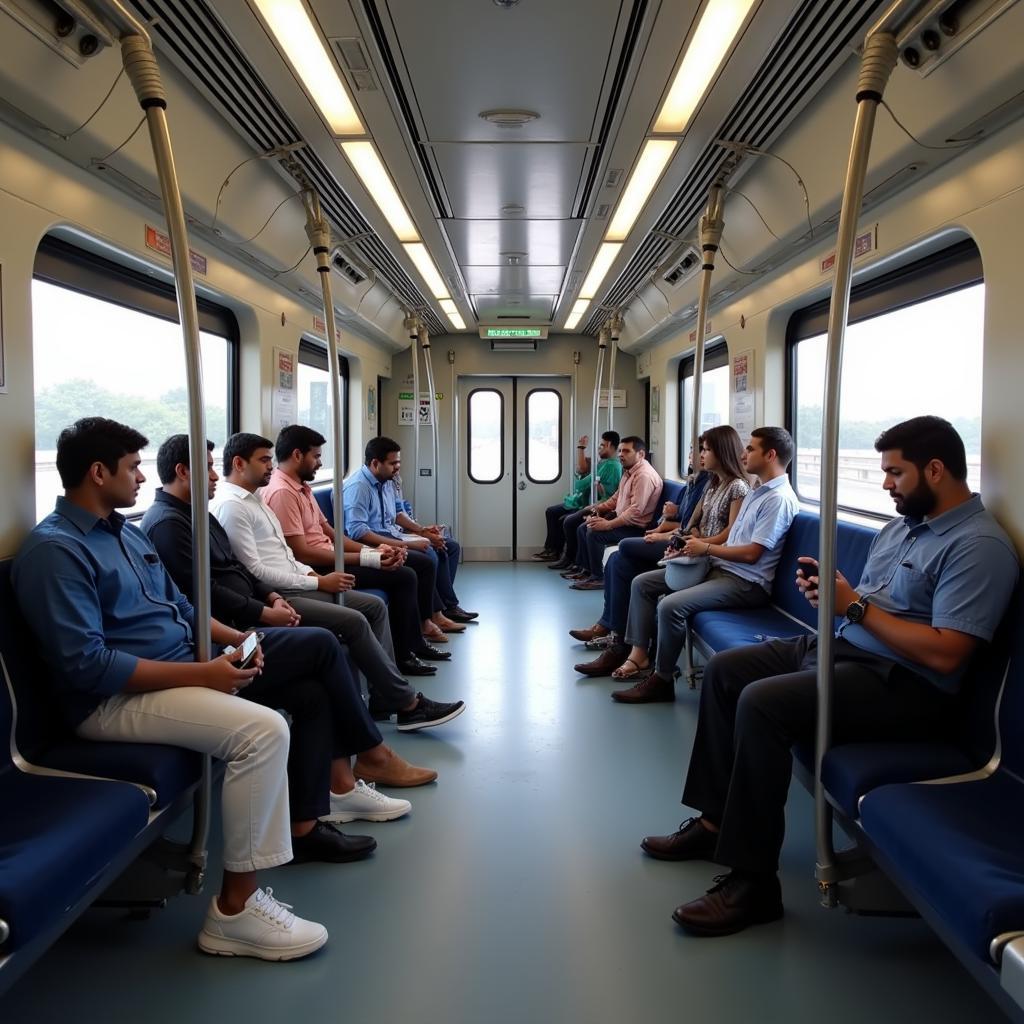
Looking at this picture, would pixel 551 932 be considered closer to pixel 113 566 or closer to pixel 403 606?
pixel 113 566

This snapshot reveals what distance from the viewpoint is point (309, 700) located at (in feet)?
9.51

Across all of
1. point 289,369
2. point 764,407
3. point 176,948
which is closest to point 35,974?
point 176,948

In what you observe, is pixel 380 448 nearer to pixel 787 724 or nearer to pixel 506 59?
pixel 506 59

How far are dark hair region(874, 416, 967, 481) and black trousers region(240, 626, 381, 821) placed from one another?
2049mm

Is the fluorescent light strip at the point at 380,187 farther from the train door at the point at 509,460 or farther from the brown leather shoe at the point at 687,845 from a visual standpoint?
the train door at the point at 509,460

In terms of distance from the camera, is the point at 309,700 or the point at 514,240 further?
the point at 514,240

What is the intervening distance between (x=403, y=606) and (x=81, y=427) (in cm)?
297

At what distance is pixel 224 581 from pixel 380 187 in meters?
2.36

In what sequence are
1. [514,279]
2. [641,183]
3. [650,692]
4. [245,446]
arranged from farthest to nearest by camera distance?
[514,279] → [650,692] → [641,183] → [245,446]

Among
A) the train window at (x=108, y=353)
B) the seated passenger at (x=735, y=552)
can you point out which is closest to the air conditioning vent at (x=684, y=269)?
the seated passenger at (x=735, y=552)

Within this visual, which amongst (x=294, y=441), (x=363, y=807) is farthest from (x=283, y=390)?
(x=363, y=807)

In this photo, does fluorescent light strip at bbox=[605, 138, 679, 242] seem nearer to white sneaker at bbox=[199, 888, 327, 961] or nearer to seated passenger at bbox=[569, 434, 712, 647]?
seated passenger at bbox=[569, 434, 712, 647]

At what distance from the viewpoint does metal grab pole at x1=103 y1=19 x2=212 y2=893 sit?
85.6 inches

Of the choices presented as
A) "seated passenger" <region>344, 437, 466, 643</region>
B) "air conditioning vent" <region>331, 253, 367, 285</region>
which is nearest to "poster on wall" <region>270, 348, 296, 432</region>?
"seated passenger" <region>344, 437, 466, 643</region>
